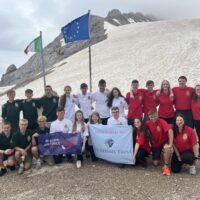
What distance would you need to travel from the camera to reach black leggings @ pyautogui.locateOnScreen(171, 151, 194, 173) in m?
9.38

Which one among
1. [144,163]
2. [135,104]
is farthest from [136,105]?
[144,163]

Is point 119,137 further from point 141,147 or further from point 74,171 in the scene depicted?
point 74,171

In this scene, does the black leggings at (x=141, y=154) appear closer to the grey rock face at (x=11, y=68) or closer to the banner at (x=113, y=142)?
the banner at (x=113, y=142)

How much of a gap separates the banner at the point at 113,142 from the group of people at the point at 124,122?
0.16 metres

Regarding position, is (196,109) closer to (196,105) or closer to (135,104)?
(196,105)

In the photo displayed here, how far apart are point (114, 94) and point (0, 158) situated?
381cm

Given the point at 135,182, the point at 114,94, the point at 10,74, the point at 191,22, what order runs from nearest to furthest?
1. the point at 135,182
2. the point at 114,94
3. the point at 191,22
4. the point at 10,74

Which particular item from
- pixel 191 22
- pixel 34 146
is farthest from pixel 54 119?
pixel 191 22

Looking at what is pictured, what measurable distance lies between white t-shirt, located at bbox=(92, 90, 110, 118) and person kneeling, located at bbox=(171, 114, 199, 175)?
3.03m

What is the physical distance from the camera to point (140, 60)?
37.5 metres

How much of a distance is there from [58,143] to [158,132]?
286 cm

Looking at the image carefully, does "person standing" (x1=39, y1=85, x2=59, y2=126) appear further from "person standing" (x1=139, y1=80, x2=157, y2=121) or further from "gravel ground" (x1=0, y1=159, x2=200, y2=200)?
"person standing" (x1=139, y1=80, x2=157, y2=121)

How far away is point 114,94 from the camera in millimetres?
11781

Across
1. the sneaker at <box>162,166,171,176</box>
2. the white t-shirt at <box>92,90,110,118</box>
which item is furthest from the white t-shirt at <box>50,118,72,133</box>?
the sneaker at <box>162,166,171,176</box>
